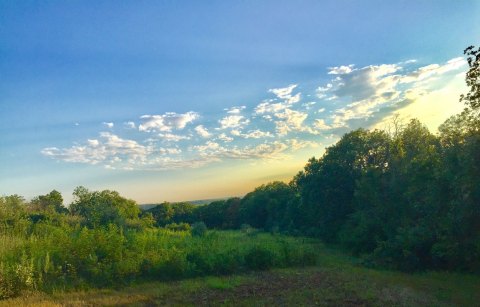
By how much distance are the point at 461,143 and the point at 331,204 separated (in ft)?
56.1

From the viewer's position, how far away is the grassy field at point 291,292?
12656 millimetres

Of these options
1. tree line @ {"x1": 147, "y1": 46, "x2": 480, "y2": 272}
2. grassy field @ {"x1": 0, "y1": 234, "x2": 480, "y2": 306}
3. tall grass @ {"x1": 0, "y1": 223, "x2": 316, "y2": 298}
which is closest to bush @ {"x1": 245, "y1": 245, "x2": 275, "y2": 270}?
tall grass @ {"x1": 0, "y1": 223, "x2": 316, "y2": 298}

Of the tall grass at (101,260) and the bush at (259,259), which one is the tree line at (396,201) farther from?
the bush at (259,259)

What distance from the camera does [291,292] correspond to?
549 inches

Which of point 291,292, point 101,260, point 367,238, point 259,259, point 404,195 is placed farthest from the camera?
point 367,238

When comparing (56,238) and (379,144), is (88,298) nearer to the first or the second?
(56,238)

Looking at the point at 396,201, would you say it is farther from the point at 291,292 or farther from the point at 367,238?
the point at 291,292

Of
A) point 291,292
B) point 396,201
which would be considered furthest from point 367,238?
point 291,292

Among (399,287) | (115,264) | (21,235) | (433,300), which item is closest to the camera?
(433,300)

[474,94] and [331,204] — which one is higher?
[474,94]

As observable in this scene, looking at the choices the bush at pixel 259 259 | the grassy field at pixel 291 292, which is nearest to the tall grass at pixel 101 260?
the bush at pixel 259 259

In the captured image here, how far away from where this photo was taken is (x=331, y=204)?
116 ft

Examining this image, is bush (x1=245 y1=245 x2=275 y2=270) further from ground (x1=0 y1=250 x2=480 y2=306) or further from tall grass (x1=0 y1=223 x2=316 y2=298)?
ground (x1=0 y1=250 x2=480 y2=306)

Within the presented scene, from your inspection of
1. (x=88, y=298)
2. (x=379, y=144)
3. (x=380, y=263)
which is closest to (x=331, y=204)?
(x=379, y=144)
